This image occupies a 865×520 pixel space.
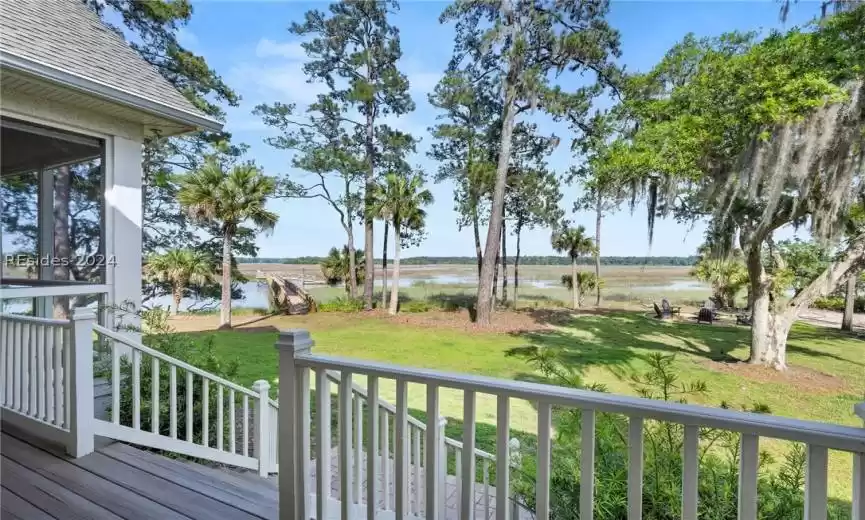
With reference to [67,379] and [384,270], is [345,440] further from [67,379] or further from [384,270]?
[384,270]

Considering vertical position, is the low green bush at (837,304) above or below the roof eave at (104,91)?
below

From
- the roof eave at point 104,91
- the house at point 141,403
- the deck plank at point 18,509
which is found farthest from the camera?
the roof eave at point 104,91

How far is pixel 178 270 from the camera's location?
425 inches

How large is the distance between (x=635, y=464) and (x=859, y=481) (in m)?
0.42

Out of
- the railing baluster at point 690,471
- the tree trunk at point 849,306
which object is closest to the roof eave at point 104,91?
the railing baluster at point 690,471

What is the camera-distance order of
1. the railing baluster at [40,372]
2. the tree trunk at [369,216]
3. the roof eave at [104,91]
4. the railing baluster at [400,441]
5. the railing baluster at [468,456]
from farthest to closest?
the tree trunk at [369,216] < the roof eave at [104,91] < the railing baluster at [40,372] < the railing baluster at [400,441] < the railing baluster at [468,456]

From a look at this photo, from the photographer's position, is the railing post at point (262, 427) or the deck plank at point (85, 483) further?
the railing post at point (262, 427)

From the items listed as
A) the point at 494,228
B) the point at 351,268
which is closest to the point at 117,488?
the point at 494,228

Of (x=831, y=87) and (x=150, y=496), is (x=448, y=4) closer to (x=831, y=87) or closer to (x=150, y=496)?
(x=831, y=87)

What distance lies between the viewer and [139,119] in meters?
3.59

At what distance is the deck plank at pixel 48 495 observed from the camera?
1.91 m

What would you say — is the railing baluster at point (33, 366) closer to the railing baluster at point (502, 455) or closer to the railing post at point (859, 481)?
the railing baluster at point (502, 455)

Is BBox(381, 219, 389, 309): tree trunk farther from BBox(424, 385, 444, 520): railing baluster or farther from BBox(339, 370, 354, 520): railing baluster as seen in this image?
BBox(424, 385, 444, 520): railing baluster

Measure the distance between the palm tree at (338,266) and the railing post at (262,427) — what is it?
1189 cm
